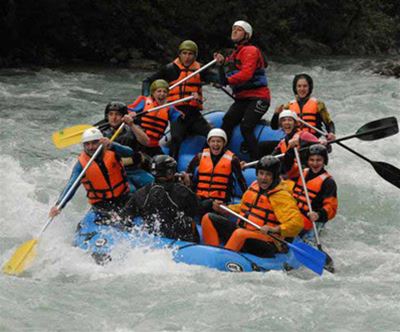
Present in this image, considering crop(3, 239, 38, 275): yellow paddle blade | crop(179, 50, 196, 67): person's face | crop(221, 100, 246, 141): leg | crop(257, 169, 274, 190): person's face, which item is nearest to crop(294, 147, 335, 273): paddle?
crop(257, 169, 274, 190): person's face

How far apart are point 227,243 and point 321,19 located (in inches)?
646

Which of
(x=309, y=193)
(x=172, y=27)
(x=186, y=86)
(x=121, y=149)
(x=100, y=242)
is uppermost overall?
(x=186, y=86)

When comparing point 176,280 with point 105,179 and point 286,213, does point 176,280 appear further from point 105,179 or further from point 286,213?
point 105,179

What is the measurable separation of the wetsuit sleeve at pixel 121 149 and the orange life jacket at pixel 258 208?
1183mm

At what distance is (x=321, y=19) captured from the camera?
22.0 m

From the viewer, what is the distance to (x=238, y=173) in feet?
23.4

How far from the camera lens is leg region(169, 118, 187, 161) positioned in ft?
26.9

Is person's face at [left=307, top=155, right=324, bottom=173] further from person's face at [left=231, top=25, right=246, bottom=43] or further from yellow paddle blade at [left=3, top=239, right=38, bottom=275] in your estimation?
yellow paddle blade at [left=3, top=239, right=38, bottom=275]

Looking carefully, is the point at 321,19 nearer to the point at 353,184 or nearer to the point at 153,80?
the point at 353,184

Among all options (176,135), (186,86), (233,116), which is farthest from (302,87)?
(176,135)

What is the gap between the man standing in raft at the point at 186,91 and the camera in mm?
8242

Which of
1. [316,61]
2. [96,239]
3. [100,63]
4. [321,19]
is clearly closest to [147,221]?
[96,239]

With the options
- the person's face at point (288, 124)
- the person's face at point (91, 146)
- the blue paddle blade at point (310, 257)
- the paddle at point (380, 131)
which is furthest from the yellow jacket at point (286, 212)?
the person's face at point (91, 146)

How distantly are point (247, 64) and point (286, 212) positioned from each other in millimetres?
2147
